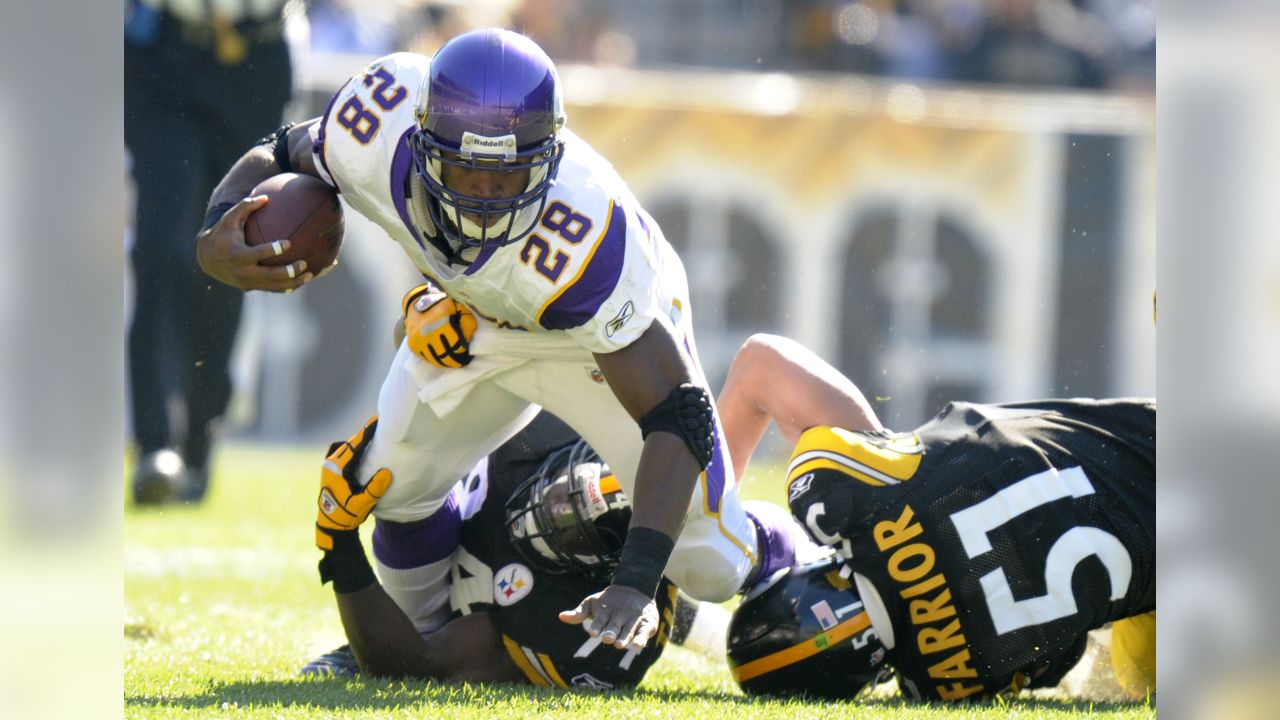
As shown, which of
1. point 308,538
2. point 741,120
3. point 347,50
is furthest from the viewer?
point 741,120

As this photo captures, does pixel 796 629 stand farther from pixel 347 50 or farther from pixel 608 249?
pixel 347 50

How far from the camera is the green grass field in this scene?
8.51 ft

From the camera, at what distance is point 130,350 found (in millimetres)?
5426

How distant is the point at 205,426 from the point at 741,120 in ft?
14.0

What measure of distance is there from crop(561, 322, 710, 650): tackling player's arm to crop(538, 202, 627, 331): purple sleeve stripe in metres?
0.09

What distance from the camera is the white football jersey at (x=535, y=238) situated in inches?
106

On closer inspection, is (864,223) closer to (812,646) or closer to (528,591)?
(528,591)

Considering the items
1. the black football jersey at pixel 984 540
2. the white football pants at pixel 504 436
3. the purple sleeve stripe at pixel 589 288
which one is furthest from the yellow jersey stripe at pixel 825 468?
the purple sleeve stripe at pixel 589 288

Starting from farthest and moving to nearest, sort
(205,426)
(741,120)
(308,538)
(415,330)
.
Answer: (741,120)
(205,426)
(308,538)
(415,330)

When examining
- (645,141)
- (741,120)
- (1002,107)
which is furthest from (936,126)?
(645,141)

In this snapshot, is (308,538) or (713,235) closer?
(308,538)

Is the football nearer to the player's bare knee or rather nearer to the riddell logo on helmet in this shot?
the riddell logo on helmet

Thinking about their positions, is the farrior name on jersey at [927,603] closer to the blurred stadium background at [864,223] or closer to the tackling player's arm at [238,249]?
the tackling player's arm at [238,249]

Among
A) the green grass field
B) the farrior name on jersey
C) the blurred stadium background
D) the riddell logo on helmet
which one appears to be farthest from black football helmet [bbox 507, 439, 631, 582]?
the blurred stadium background
